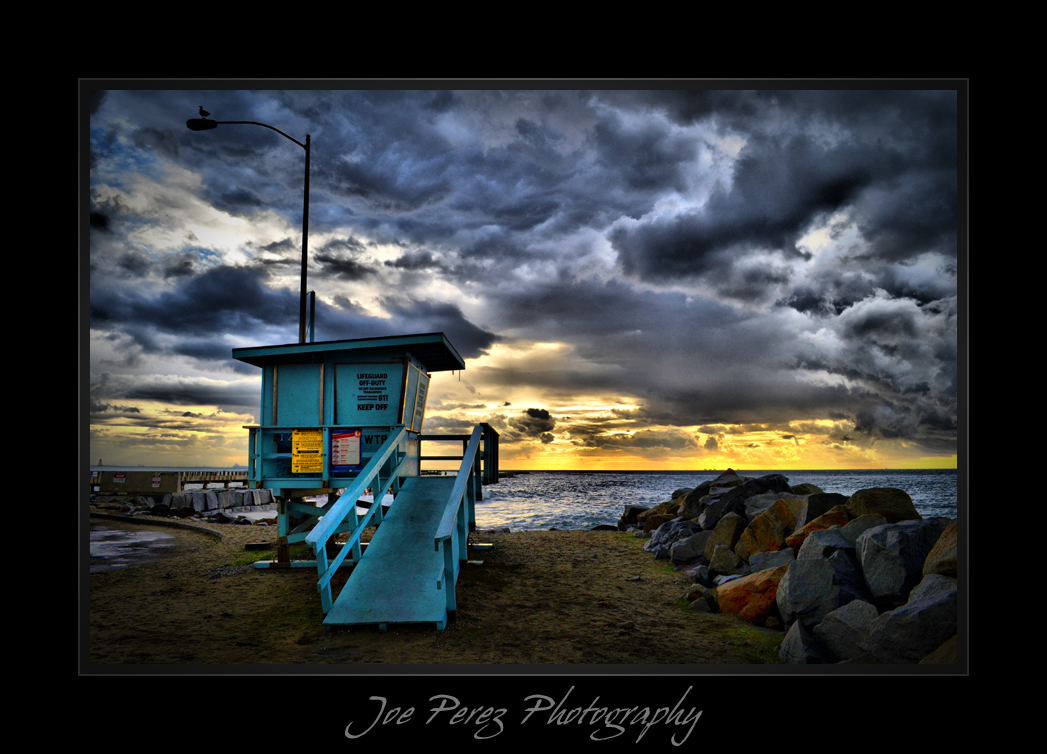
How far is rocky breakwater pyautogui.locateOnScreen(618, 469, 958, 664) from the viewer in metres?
4.84

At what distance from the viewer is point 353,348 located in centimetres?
1016

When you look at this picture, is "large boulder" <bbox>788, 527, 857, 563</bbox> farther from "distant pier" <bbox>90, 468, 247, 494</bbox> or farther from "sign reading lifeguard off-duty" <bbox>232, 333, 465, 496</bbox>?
"distant pier" <bbox>90, 468, 247, 494</bbox>

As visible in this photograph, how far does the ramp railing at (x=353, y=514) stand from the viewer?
20.4ft

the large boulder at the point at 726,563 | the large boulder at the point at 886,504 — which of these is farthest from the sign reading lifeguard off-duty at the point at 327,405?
the large boulder at the point at 886,504

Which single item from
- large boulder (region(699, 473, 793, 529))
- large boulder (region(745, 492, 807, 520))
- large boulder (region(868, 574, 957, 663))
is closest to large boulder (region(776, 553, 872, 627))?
large boulder (region(868, 574, 957, 663))

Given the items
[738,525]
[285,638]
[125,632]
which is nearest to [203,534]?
[125,632]

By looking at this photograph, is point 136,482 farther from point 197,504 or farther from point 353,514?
point 353,514

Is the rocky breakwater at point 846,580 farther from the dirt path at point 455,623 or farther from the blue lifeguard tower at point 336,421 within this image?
the blue lifeguard tower at point 336,421

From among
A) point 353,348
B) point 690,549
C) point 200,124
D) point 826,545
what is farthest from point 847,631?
point 353,348

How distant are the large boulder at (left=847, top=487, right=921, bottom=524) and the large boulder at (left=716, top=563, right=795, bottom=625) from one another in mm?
1683

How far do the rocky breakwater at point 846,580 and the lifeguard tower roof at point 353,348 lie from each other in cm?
607

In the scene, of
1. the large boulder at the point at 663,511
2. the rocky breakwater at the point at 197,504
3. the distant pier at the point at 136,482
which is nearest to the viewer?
the large boulder at the point at 663,511
